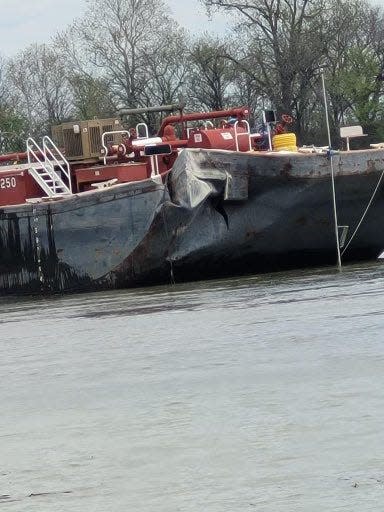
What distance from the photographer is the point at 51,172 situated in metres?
21.6

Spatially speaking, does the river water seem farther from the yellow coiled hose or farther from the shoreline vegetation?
the shoreline vegetation

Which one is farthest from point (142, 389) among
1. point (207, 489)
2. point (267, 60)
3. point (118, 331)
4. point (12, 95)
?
point (12, 95)

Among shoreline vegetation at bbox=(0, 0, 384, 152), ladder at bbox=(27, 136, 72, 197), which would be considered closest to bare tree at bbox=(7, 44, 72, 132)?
shoreline vegetation at bbox=(0, 0, 384, 152)

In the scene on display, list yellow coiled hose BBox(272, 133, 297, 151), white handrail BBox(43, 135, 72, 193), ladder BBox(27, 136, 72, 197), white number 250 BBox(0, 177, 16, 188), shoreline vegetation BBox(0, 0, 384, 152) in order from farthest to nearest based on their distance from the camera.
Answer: shoreline vegetation BBox(0, 0, 384, 152), white number 250 BBox(0, 177, 16, 188), yellow coiled hose BBox(272, 133, 297, 151), white handrail BBox(43, 135, 72, 193), ladder BBox(27, 136, 72, 197)

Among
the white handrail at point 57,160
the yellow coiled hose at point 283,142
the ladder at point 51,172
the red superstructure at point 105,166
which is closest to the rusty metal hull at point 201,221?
the ladder at point 51,172

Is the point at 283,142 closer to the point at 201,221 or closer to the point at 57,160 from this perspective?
the point at 201,221

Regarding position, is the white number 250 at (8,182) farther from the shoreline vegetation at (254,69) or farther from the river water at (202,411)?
the shoreline vegetation at (254,69)

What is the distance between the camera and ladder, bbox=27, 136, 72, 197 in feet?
69.7

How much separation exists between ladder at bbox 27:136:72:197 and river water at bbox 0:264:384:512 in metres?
7.24

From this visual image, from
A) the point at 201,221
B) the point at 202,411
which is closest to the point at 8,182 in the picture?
the point at 201,221

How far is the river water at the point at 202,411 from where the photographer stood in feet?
18.6

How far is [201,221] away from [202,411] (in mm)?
12291

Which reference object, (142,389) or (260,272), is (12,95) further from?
(142,389)

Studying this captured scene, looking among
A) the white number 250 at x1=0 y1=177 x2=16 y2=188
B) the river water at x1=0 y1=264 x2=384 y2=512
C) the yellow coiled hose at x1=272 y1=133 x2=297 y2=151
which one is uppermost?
the yellow coiled hose at x1=272 y1=133 x2=297 y2=151
